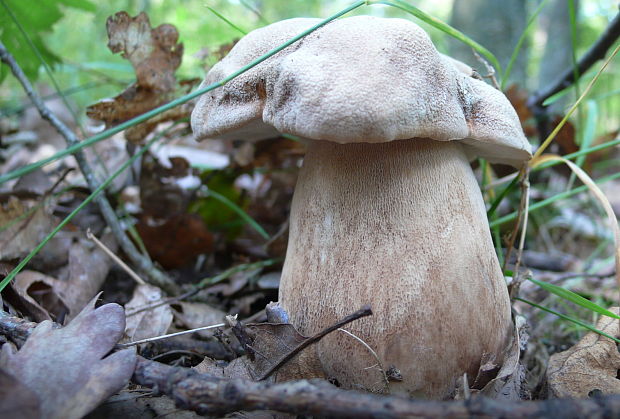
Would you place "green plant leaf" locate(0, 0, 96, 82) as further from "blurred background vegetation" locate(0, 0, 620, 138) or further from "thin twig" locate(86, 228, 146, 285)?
"thin twig" locate(86, 228, 146, 285)

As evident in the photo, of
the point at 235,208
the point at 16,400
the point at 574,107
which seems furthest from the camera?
the point at 235,208

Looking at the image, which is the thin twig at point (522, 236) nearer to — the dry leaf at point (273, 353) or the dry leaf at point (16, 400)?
the dry leaf at point (273, 353)

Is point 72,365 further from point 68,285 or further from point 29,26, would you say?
point 29,26

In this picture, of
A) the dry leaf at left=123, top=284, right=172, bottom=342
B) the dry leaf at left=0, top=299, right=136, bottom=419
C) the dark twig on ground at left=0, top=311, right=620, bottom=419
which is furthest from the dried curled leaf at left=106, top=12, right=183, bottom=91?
the dark twig on ground at left=0, top=311, right=620, bottom=419

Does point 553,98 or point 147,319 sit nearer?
point 147,319

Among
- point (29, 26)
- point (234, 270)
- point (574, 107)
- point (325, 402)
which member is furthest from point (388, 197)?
point (29, 26)

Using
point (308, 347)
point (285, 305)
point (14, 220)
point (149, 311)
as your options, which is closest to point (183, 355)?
point (149, 311)

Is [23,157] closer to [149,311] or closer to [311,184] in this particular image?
[149,311]

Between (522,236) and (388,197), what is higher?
(388,197)
